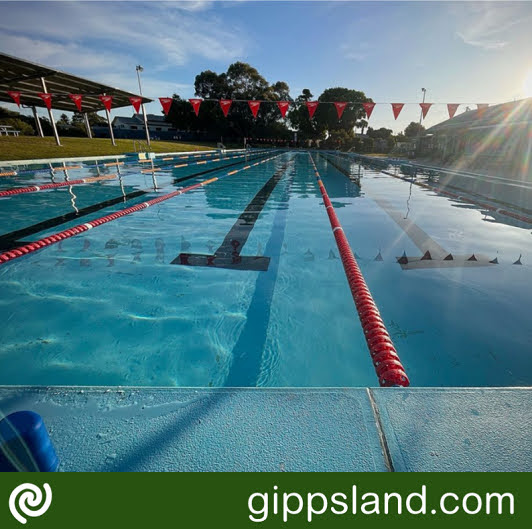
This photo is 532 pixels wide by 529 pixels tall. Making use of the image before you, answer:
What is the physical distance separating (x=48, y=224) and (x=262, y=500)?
664 centimetres

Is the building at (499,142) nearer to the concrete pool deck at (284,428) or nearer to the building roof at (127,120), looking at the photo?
the concrete pool deck at (284,428)

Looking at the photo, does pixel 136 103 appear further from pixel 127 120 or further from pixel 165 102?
pixel 127 120

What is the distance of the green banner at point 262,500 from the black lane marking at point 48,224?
4.93m

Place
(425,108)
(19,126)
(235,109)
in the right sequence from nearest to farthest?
1. (425,108)
2. (19,126)
3. (235,109)

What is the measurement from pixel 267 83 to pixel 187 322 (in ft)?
205

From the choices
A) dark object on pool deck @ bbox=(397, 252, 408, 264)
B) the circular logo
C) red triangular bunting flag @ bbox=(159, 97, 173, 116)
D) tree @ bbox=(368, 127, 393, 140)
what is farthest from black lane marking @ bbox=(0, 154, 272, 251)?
tree @ bbox=(368, 127, 393, 140)

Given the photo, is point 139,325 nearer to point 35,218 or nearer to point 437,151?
point 35,218

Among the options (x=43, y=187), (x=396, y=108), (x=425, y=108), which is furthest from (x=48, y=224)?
(x=425, y=108)

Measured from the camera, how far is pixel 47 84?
1895 centimetres

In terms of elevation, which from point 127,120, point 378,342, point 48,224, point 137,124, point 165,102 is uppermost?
point 127,120

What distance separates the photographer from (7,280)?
356cm

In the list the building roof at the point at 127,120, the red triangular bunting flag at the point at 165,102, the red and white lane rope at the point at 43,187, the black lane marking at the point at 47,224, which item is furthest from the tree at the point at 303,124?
the black lane marking at the point at 47,224

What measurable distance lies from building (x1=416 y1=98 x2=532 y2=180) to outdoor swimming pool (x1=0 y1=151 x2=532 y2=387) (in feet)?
42.0

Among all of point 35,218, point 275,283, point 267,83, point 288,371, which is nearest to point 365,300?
point 288,371
